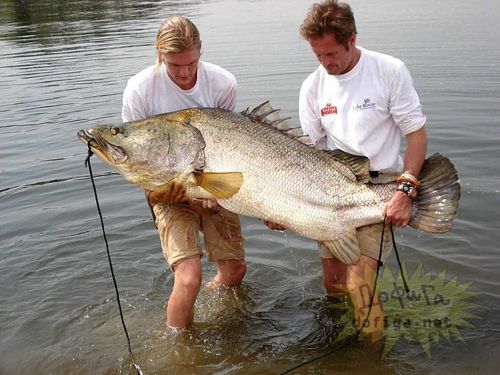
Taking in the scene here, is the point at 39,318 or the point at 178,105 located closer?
the point at 178,105

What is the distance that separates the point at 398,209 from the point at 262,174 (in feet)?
3.21

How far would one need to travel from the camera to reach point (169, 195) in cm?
439

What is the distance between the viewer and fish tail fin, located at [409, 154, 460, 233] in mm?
4137

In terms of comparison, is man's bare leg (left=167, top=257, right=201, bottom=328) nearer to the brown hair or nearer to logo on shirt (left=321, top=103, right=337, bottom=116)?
logo on shirt (left=321, top=103, right=337, bottom=116)

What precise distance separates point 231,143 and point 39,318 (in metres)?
2.69

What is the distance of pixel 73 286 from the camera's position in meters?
6.04

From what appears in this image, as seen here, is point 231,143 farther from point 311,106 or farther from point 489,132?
point 489,132

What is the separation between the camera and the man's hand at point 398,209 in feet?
13.5

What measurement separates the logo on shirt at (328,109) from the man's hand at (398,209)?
820mm

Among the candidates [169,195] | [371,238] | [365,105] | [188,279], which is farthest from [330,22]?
[188,279]

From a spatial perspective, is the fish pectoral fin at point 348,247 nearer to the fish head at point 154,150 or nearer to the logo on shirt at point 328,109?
the logo on shirt at point 328,109

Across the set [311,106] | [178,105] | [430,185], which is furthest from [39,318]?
[430,185]

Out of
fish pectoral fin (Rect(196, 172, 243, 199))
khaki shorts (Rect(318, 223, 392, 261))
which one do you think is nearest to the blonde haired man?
fish pectoral fin (Rect(196, 172, 243, 199))

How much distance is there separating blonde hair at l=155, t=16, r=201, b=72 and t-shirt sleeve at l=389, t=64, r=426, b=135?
1.47m
